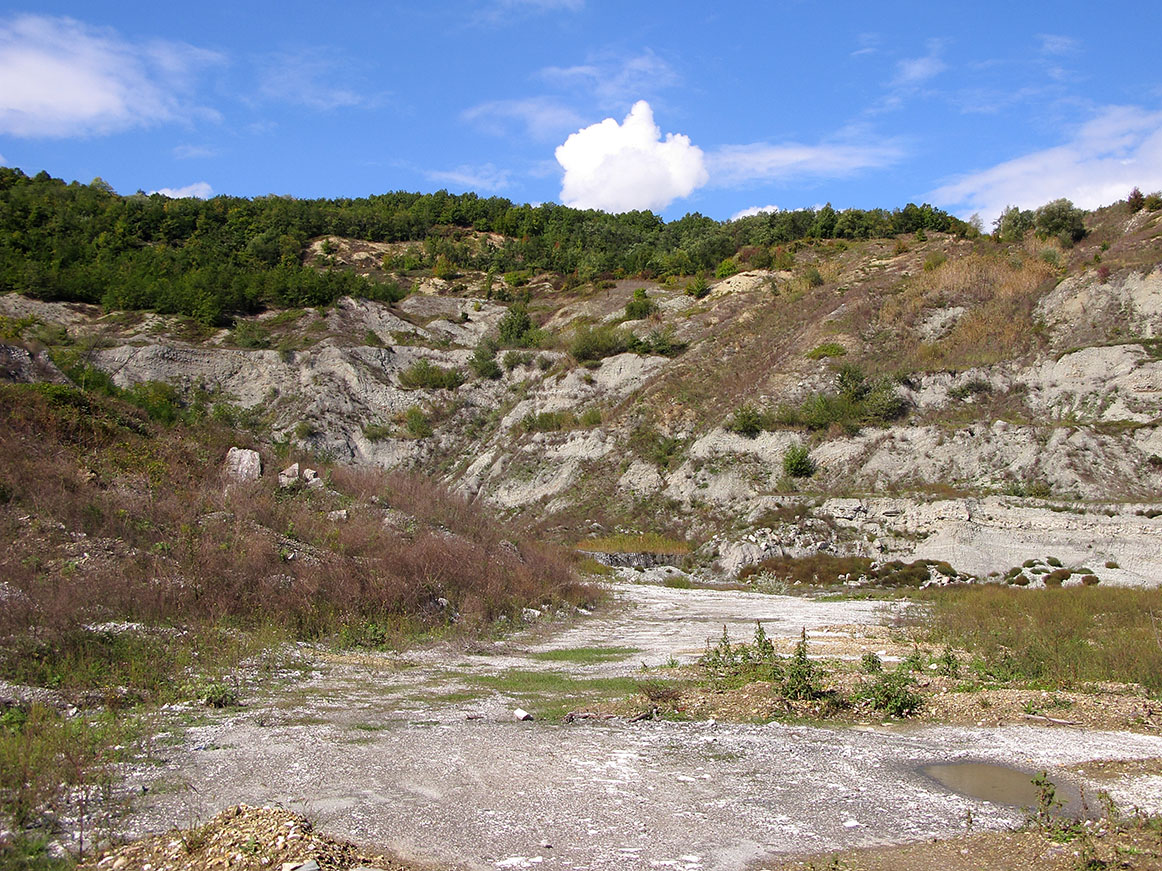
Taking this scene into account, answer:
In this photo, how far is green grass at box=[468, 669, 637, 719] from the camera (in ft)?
32.8

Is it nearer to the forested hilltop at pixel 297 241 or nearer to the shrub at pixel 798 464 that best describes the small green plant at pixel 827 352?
the shrub at pixel 798 464

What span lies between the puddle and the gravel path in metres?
0.20

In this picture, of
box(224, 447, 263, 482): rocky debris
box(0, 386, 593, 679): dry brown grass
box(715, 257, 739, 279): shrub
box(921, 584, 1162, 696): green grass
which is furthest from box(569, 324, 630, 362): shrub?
box(224, 447, 263, 482): rocky debris

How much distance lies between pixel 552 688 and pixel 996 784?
19.9 ft

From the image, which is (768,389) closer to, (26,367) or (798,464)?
(798,464)

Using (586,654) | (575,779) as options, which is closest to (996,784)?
(575,779)

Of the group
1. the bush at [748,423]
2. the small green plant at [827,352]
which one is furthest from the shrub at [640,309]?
the bush at [748,423]

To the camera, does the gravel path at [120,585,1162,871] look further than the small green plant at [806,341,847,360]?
No

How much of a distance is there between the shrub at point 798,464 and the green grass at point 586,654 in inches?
1046

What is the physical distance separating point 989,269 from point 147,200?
85297 millimetres

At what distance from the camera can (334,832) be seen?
17.8ft

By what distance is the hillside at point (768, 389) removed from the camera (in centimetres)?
3384

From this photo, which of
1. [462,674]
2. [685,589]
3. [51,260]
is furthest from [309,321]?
[462,674]

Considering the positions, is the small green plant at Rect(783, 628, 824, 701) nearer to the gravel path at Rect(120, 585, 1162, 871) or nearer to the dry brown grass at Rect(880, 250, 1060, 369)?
the gravel path at Rect(120, 585, 1162, 871)
